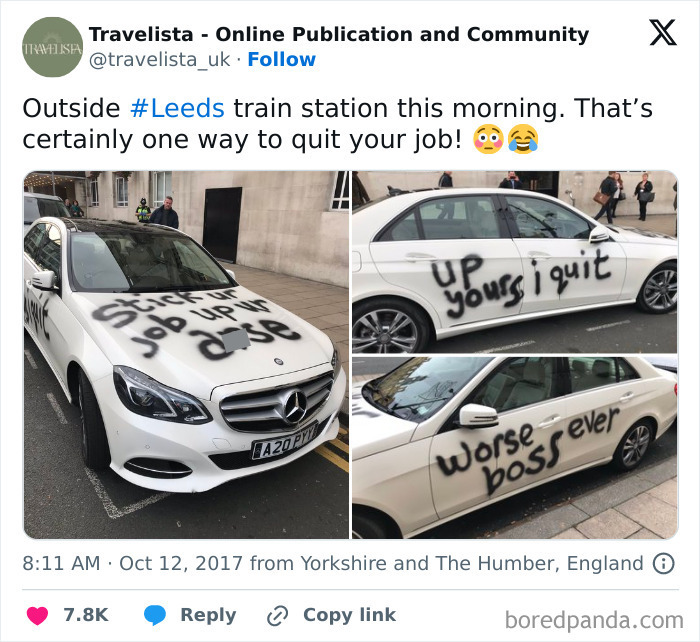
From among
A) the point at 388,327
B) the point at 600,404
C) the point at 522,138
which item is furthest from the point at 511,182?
the point at 600,404

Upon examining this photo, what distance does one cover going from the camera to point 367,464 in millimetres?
2133

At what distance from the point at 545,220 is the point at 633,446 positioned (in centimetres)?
174

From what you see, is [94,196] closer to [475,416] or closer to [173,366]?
[173,366]

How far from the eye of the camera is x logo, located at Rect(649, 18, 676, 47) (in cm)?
237

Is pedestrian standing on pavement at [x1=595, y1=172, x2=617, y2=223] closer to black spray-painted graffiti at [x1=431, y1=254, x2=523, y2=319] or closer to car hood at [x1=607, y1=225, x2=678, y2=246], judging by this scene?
car hood at [x1=607, y1=225, x2=678, y2=246]

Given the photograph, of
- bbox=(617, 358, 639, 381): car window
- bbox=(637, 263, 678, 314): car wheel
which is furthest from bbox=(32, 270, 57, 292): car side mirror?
bbox=(637, 263, 678, 314): car wheel

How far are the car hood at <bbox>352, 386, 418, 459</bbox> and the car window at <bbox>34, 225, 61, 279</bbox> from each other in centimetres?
250

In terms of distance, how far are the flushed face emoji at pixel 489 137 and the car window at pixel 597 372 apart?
1.28 meters

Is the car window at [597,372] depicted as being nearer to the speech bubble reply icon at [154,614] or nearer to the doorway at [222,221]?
the speech bubble reply icon at [154,614]

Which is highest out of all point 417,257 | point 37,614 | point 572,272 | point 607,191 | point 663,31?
point 663,31

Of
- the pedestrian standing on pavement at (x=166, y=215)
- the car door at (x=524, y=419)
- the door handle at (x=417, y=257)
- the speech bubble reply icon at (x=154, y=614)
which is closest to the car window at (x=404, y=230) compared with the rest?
the door handle at (x=417, y=257)

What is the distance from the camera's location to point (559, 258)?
2793 millimetres

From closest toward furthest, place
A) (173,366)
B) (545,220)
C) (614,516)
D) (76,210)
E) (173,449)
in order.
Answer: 1. (173,449)
2. (173,366)
3. (614,516)
4. (545,220)
5. (76,210)

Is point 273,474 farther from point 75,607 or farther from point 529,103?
point 529,103
